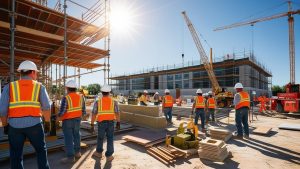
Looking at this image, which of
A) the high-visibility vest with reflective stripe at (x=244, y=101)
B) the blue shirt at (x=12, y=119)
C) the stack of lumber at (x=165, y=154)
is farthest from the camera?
the high-visibility vest with reflective stripe at (x=244, y=101)

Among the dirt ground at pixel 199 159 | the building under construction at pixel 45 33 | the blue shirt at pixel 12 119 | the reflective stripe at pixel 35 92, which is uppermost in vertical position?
the building under construction at pixel 45 33

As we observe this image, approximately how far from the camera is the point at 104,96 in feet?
16.7

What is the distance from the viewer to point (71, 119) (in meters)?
4.77

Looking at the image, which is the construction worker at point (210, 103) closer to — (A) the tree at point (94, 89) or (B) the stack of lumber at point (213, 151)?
(B) the stack of lumber at point (213, 151)

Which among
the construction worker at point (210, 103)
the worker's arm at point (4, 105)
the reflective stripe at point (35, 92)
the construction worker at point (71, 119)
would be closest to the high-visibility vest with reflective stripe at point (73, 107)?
the construction worker at point (71, 119)

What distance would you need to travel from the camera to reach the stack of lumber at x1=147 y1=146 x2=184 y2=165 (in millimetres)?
4801

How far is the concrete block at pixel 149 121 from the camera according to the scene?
29.0 feet

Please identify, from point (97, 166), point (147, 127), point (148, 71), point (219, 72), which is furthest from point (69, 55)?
point (148, 71)

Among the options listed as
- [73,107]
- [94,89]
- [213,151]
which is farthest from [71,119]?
[94,89]

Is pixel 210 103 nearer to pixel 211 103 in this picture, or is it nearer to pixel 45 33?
pixel 211 103

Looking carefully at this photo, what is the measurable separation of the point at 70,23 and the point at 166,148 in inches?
336

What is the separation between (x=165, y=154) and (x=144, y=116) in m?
4.47

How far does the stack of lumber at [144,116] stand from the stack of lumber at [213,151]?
387 centimetres

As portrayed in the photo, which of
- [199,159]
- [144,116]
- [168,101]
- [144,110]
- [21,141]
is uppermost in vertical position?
[168,101]
